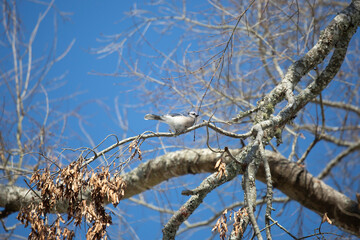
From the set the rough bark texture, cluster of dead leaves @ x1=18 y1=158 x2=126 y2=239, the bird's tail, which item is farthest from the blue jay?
cluster of dead leaves @ x1=18 y1=158 x2=126 y2=239

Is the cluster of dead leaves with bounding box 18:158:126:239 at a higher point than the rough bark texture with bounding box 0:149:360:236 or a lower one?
lower

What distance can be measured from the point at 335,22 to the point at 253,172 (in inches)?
61.5

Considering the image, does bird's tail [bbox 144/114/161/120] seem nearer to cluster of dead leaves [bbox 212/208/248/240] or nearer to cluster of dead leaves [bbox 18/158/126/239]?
cluster of dead leaves [bbox 18/158/126/239]

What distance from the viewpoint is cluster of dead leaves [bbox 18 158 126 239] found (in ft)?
7.39

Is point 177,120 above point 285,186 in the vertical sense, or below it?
above

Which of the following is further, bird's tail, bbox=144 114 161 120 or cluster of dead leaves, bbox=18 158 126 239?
bird's tail, bbox=144 114 161 120

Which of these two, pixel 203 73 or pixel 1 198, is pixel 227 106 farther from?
pixel 1 198

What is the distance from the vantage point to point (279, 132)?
10.8 ft

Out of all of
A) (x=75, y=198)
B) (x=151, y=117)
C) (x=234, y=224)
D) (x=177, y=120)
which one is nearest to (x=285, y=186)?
(x=177, y=120)

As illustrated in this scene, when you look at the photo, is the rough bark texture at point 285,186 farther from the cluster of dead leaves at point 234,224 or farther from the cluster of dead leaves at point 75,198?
the cluster of dead leaves at point 234,224

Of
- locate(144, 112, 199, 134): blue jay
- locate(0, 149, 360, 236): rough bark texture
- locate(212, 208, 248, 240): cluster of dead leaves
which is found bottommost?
locate(212, 208, 248, 240): cluster of dead leaves

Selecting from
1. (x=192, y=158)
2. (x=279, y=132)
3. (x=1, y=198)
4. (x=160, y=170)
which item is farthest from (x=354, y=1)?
(x=1, y=198)

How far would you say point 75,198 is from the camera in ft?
7.60

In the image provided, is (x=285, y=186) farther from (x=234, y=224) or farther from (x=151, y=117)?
(x=234, y=224)
